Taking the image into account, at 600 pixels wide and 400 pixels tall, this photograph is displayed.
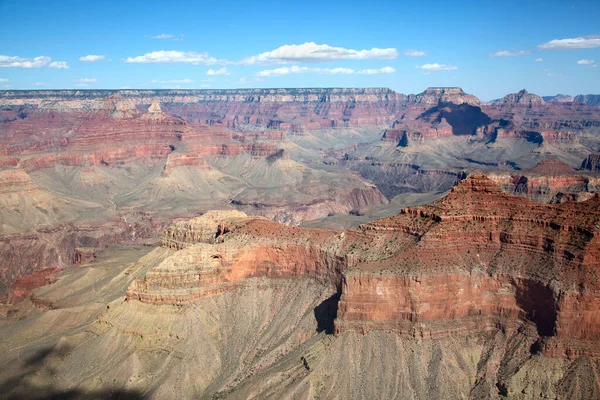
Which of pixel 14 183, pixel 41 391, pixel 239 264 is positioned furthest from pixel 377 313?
pixel 14 183

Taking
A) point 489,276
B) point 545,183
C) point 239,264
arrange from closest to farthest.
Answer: point 489,276 < point 239,264 < point 545,183

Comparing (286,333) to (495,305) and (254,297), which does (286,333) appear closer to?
(254,297)

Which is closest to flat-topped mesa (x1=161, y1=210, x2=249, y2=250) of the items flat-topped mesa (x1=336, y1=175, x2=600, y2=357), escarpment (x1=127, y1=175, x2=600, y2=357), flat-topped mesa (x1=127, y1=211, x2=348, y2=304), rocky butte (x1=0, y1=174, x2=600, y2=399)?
flat-topped mesa (x1=127, y1=211, x2=348, y2=304)

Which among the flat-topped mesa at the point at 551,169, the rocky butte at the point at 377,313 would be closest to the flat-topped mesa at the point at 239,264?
the rocky butte at the point at 377,313

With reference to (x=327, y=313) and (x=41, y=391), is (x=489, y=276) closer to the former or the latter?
(x=327, y=313)

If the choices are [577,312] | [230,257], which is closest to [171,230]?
[230,257]

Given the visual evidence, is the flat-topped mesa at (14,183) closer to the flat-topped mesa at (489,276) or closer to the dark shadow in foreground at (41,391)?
the dark shadow in foreground at (41,391)

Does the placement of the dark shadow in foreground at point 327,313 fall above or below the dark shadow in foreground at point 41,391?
above

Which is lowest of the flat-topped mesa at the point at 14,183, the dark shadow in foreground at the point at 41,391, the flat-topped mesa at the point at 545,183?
the dark shadow in foreground at the point at 41,391

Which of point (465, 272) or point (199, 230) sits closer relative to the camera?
point (465, 272)
